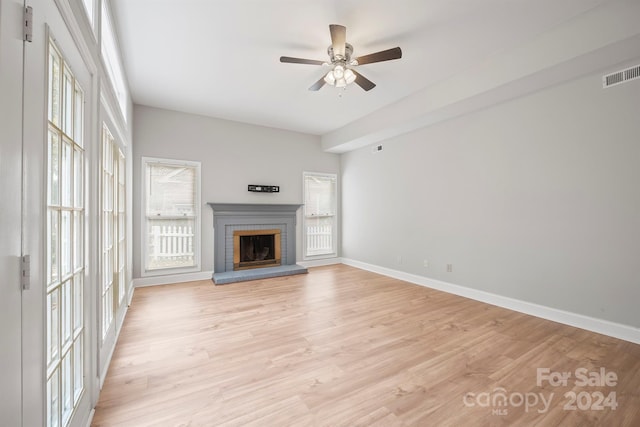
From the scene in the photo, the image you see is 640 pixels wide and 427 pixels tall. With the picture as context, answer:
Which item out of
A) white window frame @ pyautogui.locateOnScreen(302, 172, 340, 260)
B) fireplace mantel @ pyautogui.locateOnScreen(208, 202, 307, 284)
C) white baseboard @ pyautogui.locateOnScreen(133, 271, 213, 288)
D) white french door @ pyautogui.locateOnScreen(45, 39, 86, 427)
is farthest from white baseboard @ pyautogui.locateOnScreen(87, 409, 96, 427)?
white window frame @ pyautogui.locateOnScreen(302, 172, 340, 260)

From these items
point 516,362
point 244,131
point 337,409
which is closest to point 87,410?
point 337,409

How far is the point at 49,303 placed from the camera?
114 cm

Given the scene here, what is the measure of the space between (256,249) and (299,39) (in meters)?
3.93

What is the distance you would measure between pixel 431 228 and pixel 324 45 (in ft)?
10.3

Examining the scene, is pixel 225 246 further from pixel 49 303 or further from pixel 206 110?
pixel 49 303

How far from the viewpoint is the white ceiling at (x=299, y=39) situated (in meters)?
2.35

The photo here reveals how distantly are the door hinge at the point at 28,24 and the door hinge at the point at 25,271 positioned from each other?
2.38 ft

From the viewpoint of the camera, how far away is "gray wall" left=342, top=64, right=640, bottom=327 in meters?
2.63

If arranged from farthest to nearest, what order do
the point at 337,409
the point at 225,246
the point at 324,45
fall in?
1. the point at 225,246
2. the point at 324,45
3. the point at 337,409

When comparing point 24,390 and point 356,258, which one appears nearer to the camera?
point 24,390

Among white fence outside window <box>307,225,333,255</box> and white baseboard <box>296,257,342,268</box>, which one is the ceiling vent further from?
white baseboard <box>296,257,342,268</box>

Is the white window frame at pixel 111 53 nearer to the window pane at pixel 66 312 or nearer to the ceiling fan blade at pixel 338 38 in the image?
the window pane at pixel 66 312

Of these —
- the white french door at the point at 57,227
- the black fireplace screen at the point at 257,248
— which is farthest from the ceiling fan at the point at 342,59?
the black fireplace screen at the point at 257,248

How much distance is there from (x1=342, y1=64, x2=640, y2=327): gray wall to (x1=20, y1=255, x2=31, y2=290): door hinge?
4268 mm
